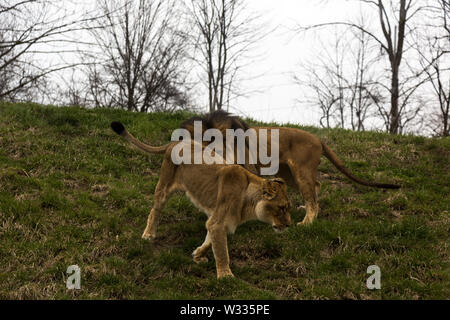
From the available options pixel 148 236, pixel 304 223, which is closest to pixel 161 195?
pixel 148 236

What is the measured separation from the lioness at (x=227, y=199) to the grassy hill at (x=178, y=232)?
1.55 ft

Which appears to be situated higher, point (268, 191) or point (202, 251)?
point (268, 191)

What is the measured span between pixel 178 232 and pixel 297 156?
233 cm

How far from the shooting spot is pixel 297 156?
7711 mm

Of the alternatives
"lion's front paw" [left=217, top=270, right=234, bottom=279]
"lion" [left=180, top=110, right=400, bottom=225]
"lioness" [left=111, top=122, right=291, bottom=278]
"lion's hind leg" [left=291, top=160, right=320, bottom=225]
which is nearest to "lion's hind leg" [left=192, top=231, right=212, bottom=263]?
"lioness" [left=111, top=122, right=291, bottom=278]

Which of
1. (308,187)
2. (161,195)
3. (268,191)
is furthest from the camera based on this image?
(308,187)

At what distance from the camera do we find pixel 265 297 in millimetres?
5340

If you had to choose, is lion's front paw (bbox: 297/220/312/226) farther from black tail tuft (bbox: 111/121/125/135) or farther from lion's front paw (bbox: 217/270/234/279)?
black tail tuft (bbox: 111/121/125/135)

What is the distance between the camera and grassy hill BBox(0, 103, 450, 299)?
5.66 m

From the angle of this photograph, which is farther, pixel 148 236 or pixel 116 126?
pixel 148 236

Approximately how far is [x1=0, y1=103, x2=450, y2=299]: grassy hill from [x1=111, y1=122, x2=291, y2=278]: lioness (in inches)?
18.6

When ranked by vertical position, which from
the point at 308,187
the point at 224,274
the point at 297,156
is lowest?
the point at 224,274

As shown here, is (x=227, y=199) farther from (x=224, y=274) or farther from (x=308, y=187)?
(x=308, y=187)

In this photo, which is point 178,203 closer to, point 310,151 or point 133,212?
point 133,212
